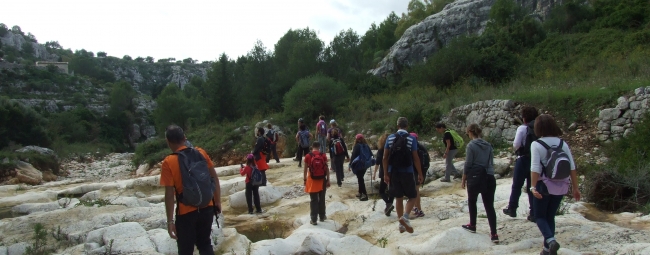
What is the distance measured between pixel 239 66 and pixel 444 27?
17016 mm

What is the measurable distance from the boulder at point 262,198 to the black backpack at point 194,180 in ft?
19.8

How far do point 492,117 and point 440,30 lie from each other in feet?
73.5

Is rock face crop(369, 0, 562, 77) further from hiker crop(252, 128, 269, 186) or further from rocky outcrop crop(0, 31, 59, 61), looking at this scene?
rocky outcrop crop(0, 31, 59, 61)

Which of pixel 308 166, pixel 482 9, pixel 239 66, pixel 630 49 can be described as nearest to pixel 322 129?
pixel 308 166

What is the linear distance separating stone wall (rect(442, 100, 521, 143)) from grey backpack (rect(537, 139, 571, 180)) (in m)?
9.99

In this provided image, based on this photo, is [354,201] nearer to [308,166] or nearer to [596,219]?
[308,166]

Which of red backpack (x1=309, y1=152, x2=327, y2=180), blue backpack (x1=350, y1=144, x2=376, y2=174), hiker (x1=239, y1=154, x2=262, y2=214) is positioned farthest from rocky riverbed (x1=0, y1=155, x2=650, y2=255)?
red backpack (x1=309, y1=152, x2=327, y2=180)

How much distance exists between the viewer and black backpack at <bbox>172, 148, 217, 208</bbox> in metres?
4.04

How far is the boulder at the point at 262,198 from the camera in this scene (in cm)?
1009

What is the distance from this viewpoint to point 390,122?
713 inches

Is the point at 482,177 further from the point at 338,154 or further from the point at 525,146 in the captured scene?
the point at 338,154

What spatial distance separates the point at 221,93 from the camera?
104 feet

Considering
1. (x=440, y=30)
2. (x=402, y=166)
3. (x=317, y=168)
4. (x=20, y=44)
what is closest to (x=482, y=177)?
(x=402, y=166)

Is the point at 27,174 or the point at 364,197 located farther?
the point at 27,174
